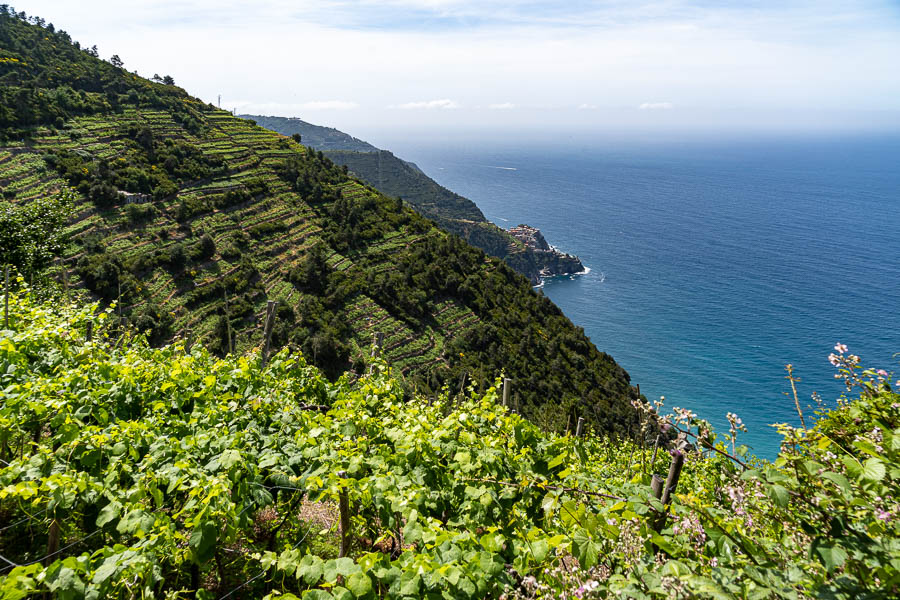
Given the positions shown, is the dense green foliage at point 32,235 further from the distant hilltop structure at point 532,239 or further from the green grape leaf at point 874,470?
the distant hilltop structure at point 532,239

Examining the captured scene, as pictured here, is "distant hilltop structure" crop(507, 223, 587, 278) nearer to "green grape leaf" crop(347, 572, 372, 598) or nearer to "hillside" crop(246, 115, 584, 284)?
"hillside" crop(246, 115, 584, 284)

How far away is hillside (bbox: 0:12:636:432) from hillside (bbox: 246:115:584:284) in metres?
47.5

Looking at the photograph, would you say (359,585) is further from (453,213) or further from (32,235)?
(453,213)

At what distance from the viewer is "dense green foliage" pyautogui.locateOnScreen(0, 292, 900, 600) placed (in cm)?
193

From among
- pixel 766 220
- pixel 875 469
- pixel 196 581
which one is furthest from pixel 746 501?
pixel 766 220

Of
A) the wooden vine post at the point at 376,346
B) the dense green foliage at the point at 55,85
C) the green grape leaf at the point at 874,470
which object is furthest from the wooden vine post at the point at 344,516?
the dense green foliage at the point at 55,85

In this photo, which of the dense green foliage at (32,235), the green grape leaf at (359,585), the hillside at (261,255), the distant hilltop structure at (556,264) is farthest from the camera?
the distant hilltop structure at (556,264)

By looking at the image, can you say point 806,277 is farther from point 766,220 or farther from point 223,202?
point 223,202

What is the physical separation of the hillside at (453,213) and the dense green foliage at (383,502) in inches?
3517

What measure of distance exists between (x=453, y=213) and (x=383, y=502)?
12567 cm

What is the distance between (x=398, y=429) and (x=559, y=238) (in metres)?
120

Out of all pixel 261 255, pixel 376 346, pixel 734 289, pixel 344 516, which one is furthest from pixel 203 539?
pixel 734 289

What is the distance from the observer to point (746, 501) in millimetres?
2373

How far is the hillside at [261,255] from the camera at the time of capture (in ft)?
104
